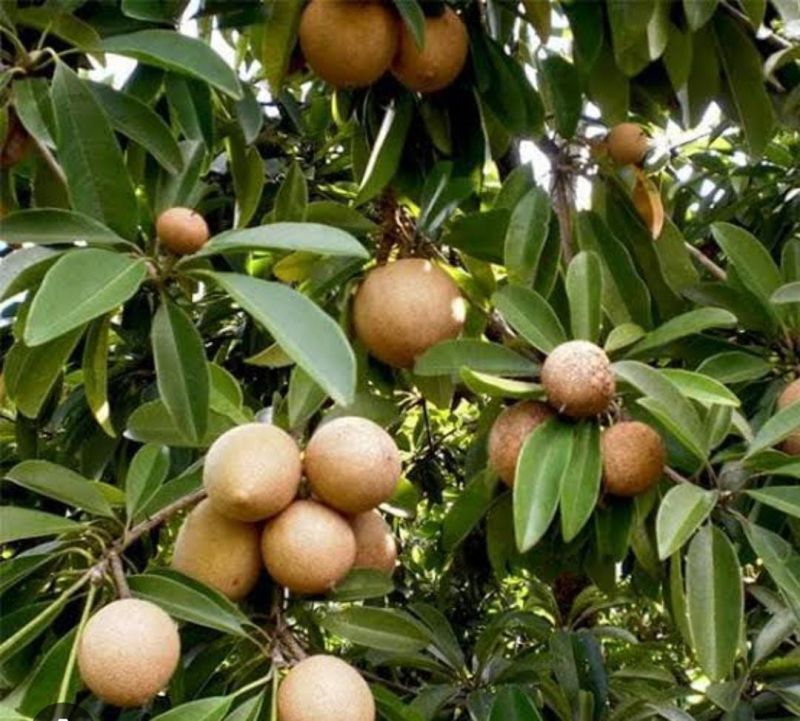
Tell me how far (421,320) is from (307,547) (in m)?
0.29

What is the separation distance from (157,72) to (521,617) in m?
1.05

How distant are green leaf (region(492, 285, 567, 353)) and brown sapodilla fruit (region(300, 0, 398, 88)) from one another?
29 centimetres

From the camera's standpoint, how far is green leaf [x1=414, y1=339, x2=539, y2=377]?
1.14 meters

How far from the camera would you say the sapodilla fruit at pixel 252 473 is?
3.26ft

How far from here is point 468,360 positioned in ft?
3.75


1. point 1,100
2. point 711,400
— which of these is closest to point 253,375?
point 1,100

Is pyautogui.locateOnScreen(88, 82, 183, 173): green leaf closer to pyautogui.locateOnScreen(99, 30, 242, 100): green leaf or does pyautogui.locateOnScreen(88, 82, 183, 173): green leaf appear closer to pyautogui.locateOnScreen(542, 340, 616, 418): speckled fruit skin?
pyautogui.locateOnScreen(99, 30, 242, 100): green leaf

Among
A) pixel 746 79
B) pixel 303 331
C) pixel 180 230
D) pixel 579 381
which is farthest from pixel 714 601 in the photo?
pixel 746 79

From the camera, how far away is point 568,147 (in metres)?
1.52

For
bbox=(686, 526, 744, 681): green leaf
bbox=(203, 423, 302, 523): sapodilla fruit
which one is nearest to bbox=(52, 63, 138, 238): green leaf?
bbox=(203, 423, 302, 523): sapodilla fruit

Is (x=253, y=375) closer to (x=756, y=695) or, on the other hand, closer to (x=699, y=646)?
(x=756, y=695)

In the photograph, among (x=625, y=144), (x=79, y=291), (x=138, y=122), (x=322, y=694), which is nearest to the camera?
(x=79, y=291)

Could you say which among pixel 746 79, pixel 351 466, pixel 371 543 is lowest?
pixel 371 543

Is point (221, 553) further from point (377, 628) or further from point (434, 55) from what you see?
point (434, 55)
